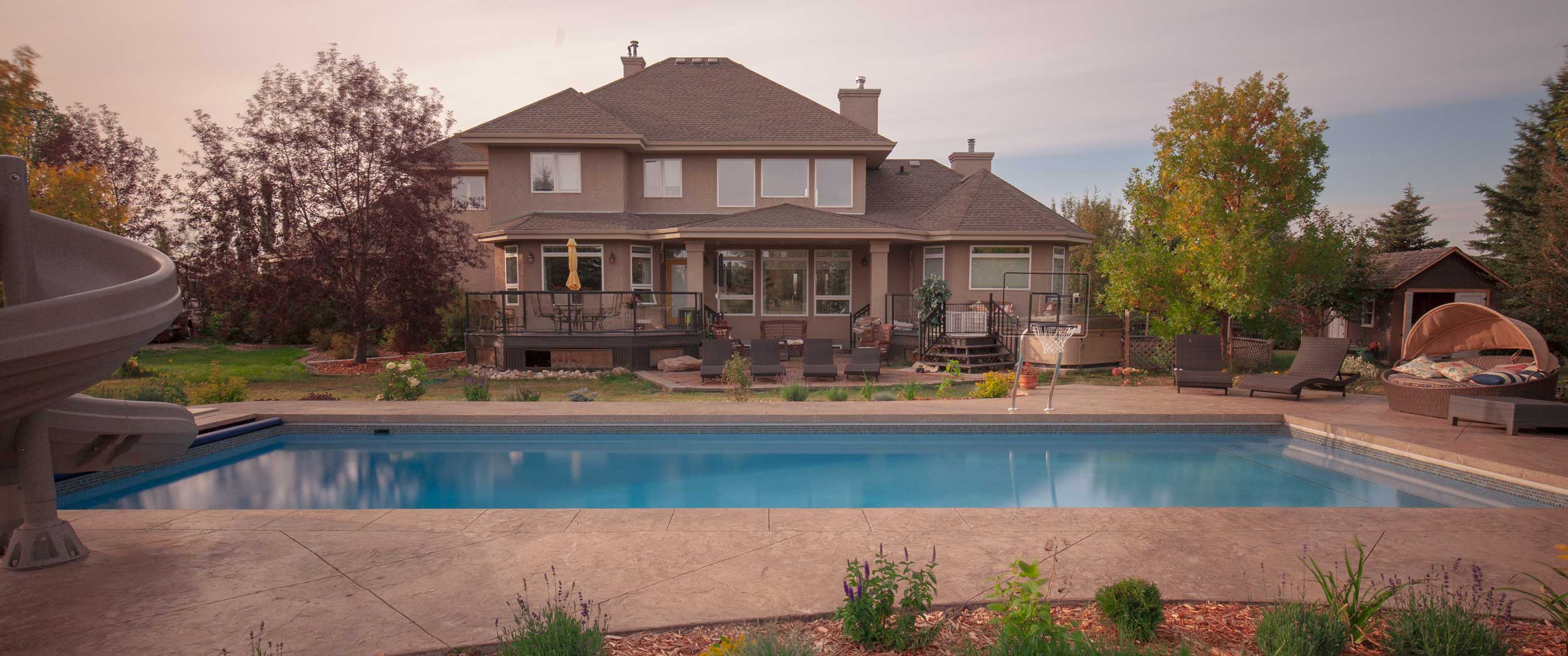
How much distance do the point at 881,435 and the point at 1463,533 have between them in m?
5.84

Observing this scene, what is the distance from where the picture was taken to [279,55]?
15234 mm

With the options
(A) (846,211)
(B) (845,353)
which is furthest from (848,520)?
(A) (846,211)

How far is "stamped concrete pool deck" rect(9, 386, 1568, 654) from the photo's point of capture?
142 inches

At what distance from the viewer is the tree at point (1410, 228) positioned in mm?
28250

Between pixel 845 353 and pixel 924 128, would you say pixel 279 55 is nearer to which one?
pixel 845 353

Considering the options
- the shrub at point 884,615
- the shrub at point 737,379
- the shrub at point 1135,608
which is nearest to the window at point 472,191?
the shrub at point 737,379

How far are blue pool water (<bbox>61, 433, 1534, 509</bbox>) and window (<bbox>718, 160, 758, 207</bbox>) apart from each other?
1146 cm

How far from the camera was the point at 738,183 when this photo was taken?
20016 mm

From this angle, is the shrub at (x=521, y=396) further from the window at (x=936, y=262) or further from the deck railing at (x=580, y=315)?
the window at (x=936, y=262)

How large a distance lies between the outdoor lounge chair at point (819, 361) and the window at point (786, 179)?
22.8 feet

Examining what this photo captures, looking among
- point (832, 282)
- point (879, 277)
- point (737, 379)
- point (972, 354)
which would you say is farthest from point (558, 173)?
point (972, 354)

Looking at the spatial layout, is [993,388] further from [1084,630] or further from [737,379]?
[1084,630]

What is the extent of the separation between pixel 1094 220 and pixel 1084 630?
103ft

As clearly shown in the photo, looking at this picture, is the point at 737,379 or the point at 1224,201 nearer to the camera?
the point at 737,379
